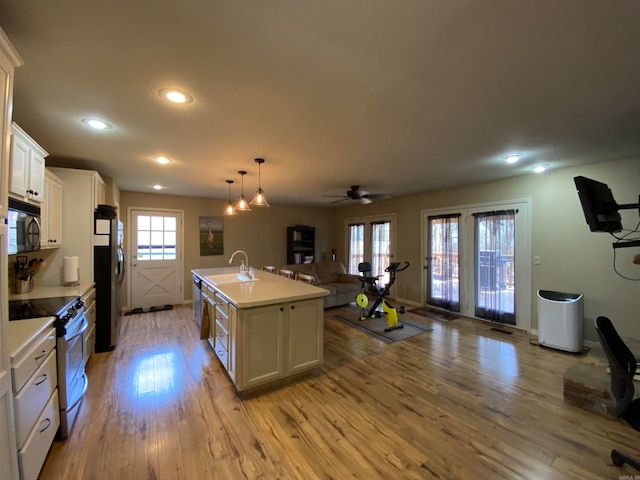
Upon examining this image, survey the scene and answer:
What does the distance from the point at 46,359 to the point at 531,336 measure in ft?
18.3

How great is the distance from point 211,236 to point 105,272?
2982mm

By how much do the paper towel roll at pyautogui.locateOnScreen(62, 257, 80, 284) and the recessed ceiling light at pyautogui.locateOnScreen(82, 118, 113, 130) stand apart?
67.0 inches

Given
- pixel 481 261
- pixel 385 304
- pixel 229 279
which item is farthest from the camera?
pixel 481 261

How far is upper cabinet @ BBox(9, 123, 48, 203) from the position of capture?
2053 mm

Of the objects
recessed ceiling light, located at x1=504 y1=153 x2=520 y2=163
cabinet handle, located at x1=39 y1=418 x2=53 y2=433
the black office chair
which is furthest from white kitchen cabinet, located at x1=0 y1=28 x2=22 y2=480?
recessed ceiling light, located at x1=504 y1=153 x2=520 y2=163

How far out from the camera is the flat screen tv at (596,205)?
2.12 m

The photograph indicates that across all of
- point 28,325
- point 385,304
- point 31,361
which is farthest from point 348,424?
point 385,304

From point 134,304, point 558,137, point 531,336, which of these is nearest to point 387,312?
point 531,336

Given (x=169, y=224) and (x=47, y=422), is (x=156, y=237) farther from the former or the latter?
(x=47, y=422)

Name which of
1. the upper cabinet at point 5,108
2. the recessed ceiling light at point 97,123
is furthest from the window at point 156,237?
the upper cabinet at point 5,108

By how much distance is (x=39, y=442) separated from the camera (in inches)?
65.9

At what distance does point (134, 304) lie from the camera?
559cm

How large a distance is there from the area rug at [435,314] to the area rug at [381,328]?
64 cm

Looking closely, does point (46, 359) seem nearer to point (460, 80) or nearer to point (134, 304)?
point (460, 80)
